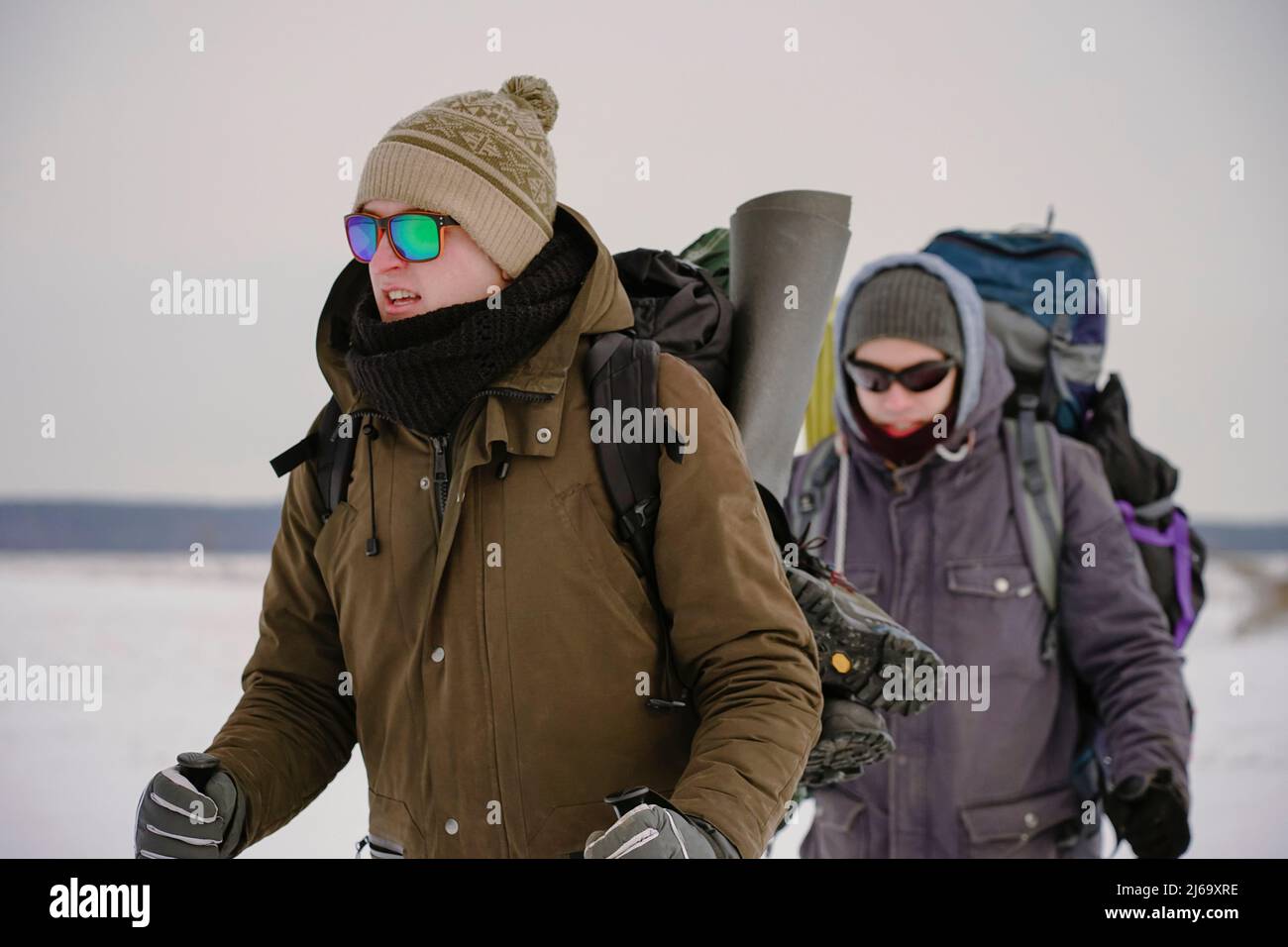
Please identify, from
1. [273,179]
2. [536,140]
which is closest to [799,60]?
[273,179]

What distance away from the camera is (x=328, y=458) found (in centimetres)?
231

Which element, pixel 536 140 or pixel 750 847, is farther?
pixel 536 140

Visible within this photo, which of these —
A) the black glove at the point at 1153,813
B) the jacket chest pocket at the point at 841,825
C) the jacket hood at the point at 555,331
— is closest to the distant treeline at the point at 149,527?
the jacket chest pocket at the point at 841,825

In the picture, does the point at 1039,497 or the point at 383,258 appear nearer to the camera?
the point at 383,258

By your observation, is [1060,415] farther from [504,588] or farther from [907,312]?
[504,588]

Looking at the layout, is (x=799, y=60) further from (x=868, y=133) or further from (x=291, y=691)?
(x=291, y=691)

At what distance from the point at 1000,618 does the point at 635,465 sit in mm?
2143

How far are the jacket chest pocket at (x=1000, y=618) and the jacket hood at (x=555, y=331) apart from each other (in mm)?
2026

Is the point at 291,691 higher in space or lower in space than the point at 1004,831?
higher

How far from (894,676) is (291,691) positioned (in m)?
1.03

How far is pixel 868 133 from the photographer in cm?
877

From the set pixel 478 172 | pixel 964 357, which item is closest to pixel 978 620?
pixel 964 357

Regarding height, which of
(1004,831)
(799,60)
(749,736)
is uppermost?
(799,60)

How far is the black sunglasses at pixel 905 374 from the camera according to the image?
162 inches
